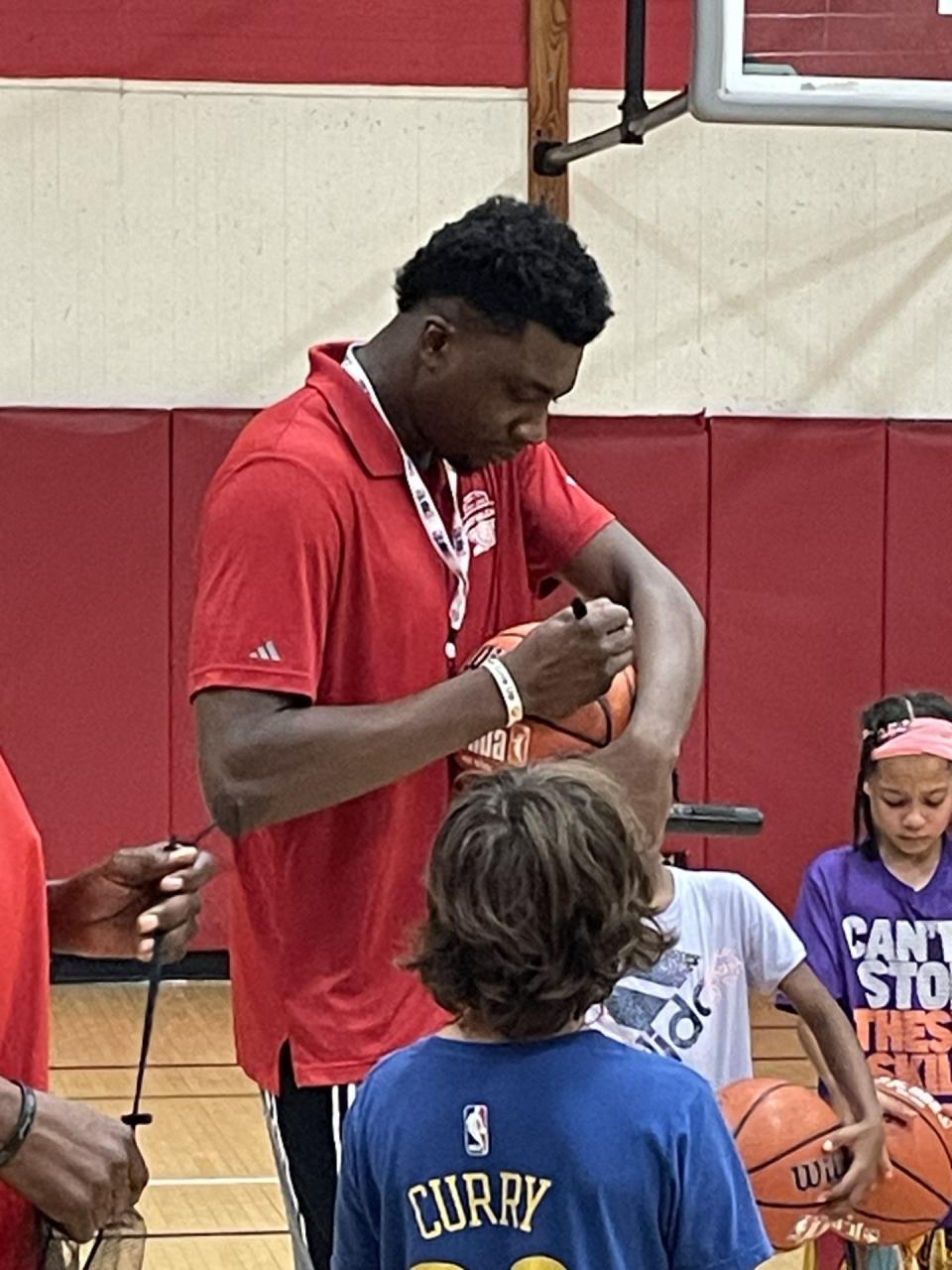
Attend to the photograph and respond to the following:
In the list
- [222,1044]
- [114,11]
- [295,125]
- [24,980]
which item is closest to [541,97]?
[295,125]

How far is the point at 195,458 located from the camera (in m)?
8.24

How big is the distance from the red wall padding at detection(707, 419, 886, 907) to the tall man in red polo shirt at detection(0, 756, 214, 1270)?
6533 mm

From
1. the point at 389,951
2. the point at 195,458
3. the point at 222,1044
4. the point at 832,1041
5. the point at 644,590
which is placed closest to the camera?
the point at 389,951

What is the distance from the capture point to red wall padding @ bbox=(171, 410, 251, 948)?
27.0 feet

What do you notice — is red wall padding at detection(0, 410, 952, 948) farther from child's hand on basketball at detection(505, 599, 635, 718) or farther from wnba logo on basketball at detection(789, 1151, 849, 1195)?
child's hand on basketball at detection(505, 599, 635, 718)

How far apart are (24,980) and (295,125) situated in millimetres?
6929

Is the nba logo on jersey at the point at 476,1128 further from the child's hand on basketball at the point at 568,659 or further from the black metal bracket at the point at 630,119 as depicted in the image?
the black metal bracket at the point at 630,119

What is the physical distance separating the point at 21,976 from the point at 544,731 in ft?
2.52

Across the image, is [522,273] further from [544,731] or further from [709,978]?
[709,978]

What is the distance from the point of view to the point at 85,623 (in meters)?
8.23

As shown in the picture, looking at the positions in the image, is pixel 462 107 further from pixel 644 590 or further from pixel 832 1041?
pixel 644 590

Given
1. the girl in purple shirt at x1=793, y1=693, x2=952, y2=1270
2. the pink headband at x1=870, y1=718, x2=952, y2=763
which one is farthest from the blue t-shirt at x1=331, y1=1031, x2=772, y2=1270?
the pink headband at x1=870, y1=718, x2=952, y2=763

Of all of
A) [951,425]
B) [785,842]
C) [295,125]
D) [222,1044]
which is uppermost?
[295,125]

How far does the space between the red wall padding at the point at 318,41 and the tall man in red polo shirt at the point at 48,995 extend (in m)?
6.74
